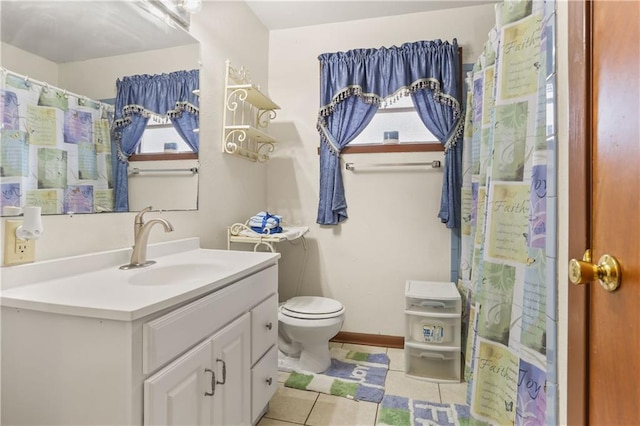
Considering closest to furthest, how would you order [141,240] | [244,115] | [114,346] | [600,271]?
[600,271] → [114,346] → [141,240] → [244,115]

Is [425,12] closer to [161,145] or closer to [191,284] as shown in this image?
[161,145]

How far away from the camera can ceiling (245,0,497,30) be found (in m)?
2.12

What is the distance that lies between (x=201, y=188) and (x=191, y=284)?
0.89 metres

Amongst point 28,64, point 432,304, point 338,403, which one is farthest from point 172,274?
point 432,304

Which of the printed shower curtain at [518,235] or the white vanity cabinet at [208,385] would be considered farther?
the printed shower curtain at [518,235]

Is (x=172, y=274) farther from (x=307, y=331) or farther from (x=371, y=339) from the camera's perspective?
(x=371, y=339)

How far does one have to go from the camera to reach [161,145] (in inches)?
56.7

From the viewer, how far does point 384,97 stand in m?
2.22

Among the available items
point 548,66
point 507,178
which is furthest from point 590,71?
point 507,178

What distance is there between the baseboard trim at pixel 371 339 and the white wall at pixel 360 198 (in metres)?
0.04

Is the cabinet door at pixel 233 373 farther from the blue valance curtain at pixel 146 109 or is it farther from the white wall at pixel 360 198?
the white wall at pixel 360 198

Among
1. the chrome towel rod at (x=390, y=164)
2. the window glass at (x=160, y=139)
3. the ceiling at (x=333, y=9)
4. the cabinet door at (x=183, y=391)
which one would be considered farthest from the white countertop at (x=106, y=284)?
the ceiling at (x=333, y=9)

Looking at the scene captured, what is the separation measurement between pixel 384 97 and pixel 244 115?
3.35 feet

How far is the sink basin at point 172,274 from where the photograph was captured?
111 centimetres
